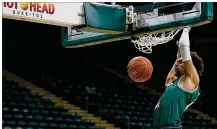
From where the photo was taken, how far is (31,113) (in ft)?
35.0

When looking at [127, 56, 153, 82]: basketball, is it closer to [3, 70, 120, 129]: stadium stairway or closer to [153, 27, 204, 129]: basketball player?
[153, 27, 204, 129]: basketball player

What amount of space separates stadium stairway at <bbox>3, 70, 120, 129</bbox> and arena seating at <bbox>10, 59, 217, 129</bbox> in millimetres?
156

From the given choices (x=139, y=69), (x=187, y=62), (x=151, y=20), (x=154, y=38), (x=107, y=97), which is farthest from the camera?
(x=107, y=97)

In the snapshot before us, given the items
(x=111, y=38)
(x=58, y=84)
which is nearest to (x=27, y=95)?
(x=58, y=84)

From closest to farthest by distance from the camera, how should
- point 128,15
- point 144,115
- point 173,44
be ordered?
point 128,15 → point 144,115 → point 173,44

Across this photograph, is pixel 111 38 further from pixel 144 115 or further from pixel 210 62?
pixel 210 62

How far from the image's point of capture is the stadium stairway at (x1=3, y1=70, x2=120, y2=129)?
11.7 metres

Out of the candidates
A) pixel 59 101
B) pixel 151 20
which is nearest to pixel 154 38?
pixel 151 20

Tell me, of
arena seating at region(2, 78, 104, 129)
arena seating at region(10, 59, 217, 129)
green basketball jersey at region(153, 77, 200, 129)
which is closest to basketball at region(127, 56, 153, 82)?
green basketball jersey at region(153, 77, 200, 129)

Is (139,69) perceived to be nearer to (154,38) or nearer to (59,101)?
(154,38)

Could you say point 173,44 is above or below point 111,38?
below

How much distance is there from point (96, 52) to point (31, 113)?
16.6 feet

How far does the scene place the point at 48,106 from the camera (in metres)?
11.4

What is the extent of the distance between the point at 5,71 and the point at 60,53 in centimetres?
220
